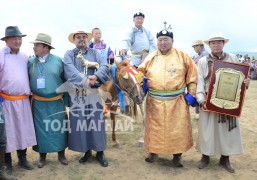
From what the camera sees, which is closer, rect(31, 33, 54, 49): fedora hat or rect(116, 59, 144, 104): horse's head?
rect(31, 33, 54, 49): fedora hat

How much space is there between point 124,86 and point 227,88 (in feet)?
5.90

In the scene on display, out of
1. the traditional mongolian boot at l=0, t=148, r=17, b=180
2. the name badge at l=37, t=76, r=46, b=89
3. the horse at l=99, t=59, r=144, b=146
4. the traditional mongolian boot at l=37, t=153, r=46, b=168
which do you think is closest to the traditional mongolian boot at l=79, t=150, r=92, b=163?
the traditional mongolian boot at l=37, t=153, r=46, b=168

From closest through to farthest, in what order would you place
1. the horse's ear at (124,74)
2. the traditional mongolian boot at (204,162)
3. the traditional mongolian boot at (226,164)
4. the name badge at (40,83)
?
the name badge at (40,83) → the traditional mongolian boot at (226,164) → the traditional mongolian boot at (204,162) → the horse's ear at (124,74)

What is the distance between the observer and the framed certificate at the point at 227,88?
4230mm

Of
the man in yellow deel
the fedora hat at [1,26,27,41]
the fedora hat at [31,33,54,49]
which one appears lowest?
the man in yellow deel

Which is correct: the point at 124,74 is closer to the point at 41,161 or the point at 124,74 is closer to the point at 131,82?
the point at 131,82

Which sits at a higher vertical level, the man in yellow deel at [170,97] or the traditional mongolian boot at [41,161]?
the man in yellow deel at [170,97]

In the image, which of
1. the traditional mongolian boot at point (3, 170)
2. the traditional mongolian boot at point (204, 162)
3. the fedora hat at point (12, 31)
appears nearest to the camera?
the traditional mongolian boot at point (3, 170)

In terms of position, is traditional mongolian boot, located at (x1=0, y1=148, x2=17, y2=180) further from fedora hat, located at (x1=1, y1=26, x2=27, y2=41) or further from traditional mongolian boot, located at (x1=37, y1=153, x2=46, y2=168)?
fedora hat, located at (x1=1, y1=26, x2=27, y2=41)

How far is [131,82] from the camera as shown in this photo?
4691 mm

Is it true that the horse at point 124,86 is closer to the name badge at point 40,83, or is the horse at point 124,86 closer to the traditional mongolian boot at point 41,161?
the name badge at point 40,83

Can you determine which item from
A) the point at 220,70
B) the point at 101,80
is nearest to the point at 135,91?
the point at 101,80

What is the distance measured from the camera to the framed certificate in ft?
13.9

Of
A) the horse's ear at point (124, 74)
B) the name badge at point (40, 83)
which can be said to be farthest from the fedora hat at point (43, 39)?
the horse's ear at point (124, 74)
